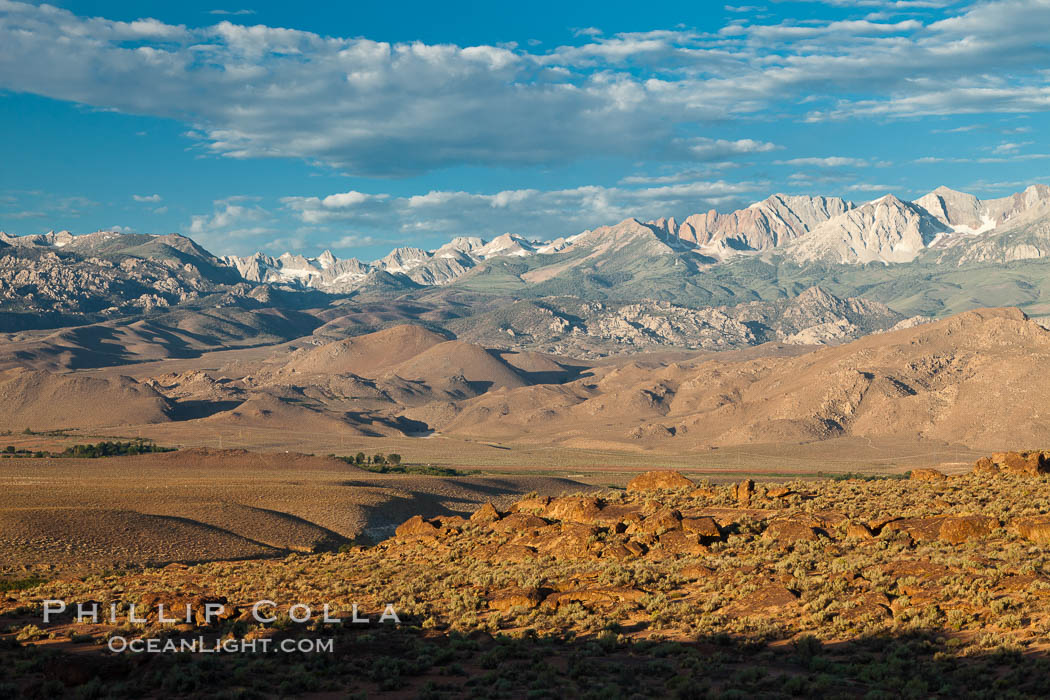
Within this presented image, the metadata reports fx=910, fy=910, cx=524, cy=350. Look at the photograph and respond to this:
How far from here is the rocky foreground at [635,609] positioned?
21031 mm

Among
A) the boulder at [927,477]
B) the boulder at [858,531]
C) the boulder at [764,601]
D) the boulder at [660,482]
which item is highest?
the boulder at [927,477]

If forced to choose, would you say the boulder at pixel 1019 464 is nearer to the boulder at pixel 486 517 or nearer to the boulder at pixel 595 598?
the boulder at pixel 486 517

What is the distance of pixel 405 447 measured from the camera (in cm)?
17325

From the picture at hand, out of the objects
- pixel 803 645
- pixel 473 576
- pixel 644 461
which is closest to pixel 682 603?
pixel 803 645

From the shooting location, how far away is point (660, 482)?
53.2m

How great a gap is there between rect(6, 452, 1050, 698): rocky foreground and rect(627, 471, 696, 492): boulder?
27.5ft

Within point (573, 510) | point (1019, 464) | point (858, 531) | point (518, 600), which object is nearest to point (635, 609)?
point (518, 600)

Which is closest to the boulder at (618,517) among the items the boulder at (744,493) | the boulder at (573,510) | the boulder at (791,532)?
the boulder at (573,510)

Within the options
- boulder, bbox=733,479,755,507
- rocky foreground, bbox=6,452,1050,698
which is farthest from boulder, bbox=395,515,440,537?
boulder, bbox=733,479,755,507

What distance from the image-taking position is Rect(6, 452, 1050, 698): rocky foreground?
2103 centimetres

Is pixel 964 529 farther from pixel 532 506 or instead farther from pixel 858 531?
pixel 532 506

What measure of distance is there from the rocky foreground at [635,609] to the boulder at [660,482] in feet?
27.5

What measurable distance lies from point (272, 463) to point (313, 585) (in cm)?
8552

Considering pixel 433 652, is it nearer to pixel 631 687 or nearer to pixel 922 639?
pixel 631 687
